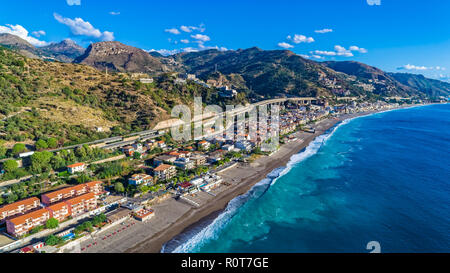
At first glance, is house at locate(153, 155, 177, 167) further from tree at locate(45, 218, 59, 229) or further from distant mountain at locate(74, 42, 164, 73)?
distant mountain at locate(74, 42, 164, 73)

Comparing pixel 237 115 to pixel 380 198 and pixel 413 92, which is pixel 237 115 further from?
pixel 413 92

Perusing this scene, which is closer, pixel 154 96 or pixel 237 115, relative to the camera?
pixel 154 96

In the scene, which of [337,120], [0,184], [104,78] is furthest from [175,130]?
[337,120]

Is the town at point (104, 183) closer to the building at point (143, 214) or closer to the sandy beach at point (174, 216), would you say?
the building at point (143, 214)

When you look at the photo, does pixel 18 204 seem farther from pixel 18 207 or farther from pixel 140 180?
pixel 140 180

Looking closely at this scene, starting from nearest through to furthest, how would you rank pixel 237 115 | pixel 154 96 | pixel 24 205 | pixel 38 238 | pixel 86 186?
pixel 38 238, pixel 24 205, pixel 86 186, pixel 154 96, pixel 237 115

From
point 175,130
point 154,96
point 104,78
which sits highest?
point 104,78
